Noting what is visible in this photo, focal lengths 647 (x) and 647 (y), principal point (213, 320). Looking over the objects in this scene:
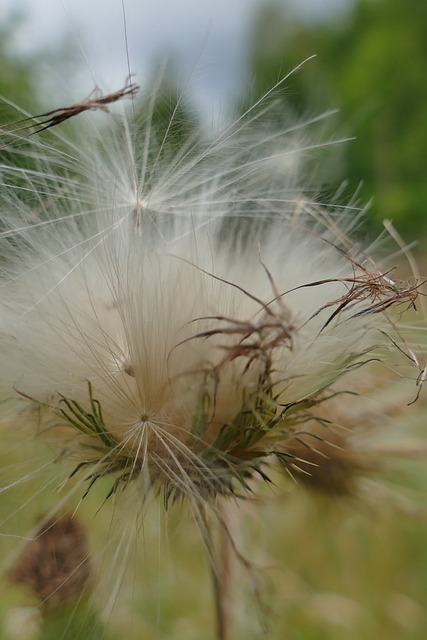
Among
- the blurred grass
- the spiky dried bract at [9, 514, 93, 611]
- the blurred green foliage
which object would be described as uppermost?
the blurred green foliage

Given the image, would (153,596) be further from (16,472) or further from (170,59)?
(170,59)

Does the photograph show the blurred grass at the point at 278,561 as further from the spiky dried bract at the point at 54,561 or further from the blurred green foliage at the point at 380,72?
the blurred green foliage at the point at 380,72

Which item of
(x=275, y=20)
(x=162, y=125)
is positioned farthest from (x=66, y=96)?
(x=275, y=20)

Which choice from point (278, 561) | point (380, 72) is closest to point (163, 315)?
point (278, 561)

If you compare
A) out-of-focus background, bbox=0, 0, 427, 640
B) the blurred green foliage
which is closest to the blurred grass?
out-of-focus background, bbox=0, 0, 427, 640

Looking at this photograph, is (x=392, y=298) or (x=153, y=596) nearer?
(x=392, y=298)

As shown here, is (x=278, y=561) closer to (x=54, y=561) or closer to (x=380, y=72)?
(x=54, y=561)

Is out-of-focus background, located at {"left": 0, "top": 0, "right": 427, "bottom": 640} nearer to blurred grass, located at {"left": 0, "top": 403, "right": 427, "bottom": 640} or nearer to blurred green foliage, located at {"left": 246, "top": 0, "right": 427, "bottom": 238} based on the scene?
blurred grass, located at {"left": 0, "top": 403, "right": 427, "bottom": 640}
